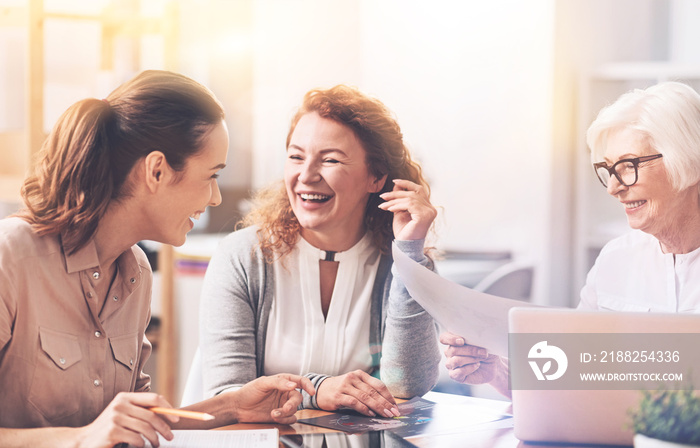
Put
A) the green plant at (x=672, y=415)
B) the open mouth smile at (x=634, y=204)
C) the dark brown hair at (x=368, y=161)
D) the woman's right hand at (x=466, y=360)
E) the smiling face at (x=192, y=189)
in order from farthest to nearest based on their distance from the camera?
the dark brown hair at (x=368, y=161), the open mouth smile at (x=634, y=204), the woman's right hand at (x=466, y=360), the smiling face at (x=192, y=189), the green plant at (x=672, y=415)

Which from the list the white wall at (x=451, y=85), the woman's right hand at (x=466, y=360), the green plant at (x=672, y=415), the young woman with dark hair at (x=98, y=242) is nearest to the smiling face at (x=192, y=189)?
the young woman with dark hair at (x=98, y=242)

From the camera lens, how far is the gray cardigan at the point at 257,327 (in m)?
1.33

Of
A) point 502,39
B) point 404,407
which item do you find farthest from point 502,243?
point 404,407

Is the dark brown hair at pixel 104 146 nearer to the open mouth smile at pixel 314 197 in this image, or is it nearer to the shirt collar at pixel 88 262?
the shirt collar at pixel 88 262

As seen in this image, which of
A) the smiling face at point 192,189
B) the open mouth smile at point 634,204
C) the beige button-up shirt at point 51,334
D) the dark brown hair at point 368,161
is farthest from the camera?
the dark brown hair at point 368,161

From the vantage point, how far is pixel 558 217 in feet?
9.27

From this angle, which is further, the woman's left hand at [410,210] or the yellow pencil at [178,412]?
the woman's left hand at [410,210]

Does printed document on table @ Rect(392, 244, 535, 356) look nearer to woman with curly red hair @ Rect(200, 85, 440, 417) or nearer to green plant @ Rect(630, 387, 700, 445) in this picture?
woman with curly red hair @ Rect(200, 85, 440, 417)

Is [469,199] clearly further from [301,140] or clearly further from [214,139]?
[214,139]

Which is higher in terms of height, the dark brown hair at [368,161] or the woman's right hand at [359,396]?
the dark brown hair at [368,161]

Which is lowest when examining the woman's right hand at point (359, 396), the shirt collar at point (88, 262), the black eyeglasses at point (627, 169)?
the woman's right hand at point (359, 396)

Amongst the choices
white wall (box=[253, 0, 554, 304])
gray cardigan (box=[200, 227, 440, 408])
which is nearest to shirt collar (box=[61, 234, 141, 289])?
gray cardigan (box=[200, 227, 440, 408])

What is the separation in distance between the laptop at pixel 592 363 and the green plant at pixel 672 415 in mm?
106

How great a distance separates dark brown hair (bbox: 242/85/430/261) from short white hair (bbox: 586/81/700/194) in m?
0.44
